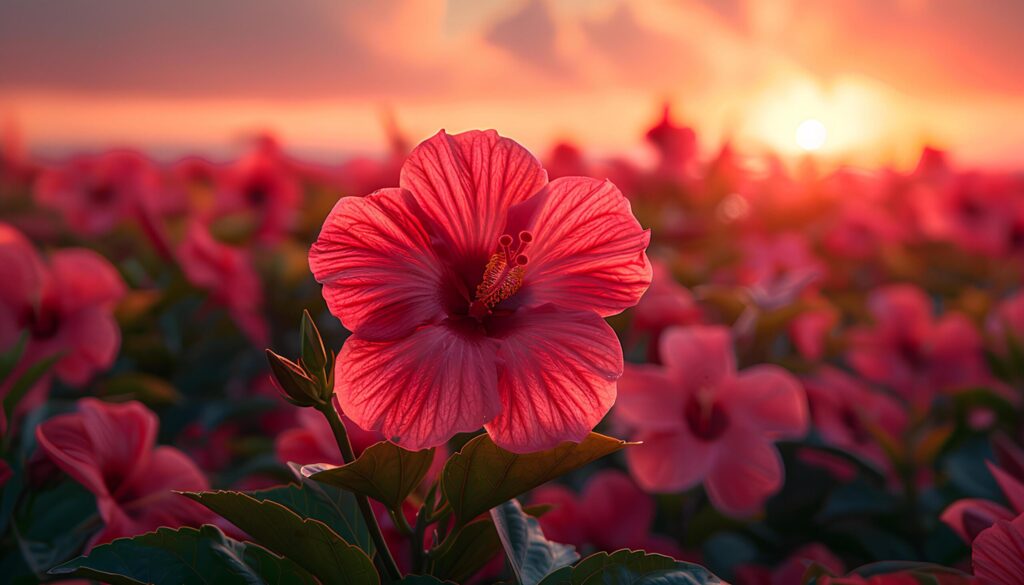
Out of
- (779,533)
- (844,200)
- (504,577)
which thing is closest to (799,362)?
(779,533)

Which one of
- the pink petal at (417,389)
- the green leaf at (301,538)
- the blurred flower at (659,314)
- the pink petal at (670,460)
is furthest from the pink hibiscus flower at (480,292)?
the blurred flower at (659,314)

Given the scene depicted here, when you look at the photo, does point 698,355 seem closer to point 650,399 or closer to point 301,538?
point 650,399

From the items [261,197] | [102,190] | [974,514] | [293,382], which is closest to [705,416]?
[974,514]

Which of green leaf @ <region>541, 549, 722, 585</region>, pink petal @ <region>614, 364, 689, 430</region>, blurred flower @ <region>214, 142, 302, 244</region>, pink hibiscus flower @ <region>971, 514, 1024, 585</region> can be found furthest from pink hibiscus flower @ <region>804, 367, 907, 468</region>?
blurred flower @ <region>214, 142, 302, 244</region>

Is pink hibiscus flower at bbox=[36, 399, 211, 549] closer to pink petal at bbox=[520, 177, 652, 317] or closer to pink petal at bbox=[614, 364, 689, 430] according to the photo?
pink petal at bbox=[520, 177, 652, 317]

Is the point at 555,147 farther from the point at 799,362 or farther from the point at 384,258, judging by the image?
the point at 384,258

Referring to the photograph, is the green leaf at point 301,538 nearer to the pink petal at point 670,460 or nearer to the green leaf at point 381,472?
the green leaf at point 381,472

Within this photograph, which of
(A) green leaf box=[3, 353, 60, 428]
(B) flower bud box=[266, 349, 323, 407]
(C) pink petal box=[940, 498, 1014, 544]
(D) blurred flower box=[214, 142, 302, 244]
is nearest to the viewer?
(B) flower bud box=[266, 349, 323, 407]
